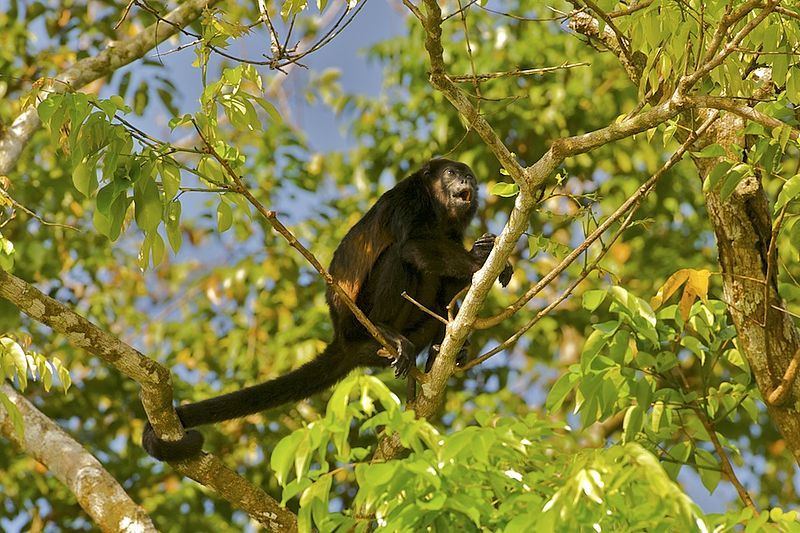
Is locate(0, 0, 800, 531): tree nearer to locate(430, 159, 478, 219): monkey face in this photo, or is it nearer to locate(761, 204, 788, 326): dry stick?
locate(761, 204, 788, 326): dry stick

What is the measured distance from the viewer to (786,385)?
318 centimetres

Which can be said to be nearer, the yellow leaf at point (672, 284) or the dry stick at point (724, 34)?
the dry stick at point (724, 34)

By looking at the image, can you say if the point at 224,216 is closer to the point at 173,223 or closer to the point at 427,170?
the point at 173,223

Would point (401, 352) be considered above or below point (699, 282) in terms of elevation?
below

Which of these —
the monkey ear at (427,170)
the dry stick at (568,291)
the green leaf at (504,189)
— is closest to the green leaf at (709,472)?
the dry stick at (568,291)

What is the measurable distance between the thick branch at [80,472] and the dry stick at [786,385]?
6.84ft

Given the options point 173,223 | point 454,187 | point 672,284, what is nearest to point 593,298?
point 672,284

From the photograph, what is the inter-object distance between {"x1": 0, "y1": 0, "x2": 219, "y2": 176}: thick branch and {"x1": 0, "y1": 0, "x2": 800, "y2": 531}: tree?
1cm

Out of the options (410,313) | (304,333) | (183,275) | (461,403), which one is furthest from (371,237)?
(183,275)

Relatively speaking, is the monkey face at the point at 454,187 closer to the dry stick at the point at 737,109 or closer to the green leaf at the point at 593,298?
the green leaf at the point at 593,298

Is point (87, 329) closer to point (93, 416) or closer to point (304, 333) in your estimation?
point (304, 333)

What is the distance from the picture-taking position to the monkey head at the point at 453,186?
455 cm

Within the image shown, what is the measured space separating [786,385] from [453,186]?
6.02 feet

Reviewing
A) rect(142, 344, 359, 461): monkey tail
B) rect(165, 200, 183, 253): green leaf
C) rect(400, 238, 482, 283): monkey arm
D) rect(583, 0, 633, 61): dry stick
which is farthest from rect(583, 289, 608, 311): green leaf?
rect(142, 344, 359, 461): monkey tail
